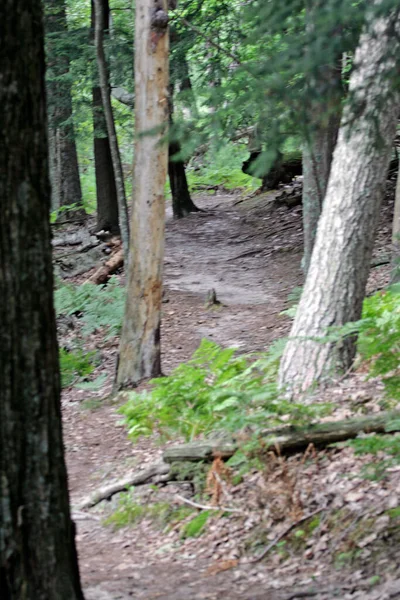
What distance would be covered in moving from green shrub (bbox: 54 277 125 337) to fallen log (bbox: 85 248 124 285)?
3.07 feet

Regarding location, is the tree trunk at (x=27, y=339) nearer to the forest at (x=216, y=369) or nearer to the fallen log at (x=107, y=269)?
the forest at (x=216, y=369)

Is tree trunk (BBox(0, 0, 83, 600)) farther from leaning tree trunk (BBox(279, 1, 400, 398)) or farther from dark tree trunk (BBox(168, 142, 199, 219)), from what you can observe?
dark tree trunk (BBox(168, 142, 199, 219))

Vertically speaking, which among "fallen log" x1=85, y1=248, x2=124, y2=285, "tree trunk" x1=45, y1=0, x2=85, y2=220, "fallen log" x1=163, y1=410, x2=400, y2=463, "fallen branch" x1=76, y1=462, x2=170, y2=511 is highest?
"tree trunk" x1=45, y1=0, x2=85, y2=220

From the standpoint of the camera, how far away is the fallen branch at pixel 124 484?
6598 mm

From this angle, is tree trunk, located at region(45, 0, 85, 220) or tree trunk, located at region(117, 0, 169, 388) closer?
tree trunk, located at region(117, 0, 169, 388)

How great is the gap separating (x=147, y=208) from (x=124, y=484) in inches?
158

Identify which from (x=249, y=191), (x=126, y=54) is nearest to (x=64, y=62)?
(x=126, y=54)

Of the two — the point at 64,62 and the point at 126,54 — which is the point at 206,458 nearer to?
the point at 126,54

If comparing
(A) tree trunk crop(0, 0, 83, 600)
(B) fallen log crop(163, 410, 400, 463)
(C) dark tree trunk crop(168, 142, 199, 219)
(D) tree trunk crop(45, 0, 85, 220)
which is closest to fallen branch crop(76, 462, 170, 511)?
(B) fallen log crop(163, 410, 400, 463)

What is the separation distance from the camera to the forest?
129 inches

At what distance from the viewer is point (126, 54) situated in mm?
14695

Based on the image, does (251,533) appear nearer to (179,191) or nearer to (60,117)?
(60,117)

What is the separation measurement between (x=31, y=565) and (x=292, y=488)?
2.56 metres

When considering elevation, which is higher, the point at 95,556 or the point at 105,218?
the point at 105,218
